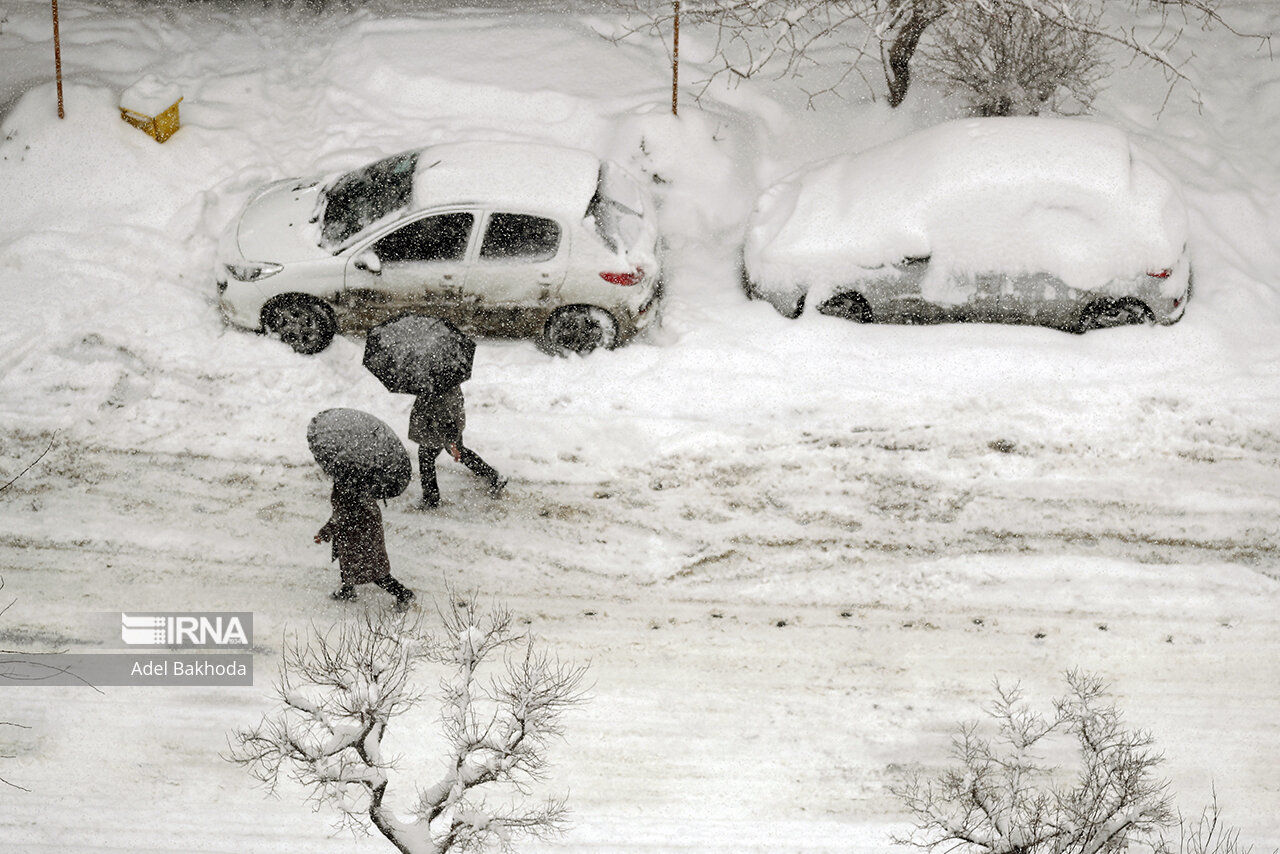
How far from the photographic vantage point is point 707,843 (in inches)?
279

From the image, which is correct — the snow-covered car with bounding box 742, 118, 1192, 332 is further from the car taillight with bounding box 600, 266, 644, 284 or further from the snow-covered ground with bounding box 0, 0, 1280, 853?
the car taillight with bounding box 600, 266, 644, 284

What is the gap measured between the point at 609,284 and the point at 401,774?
13.4ft

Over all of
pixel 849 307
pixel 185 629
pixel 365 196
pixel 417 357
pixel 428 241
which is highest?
pixel 365 196

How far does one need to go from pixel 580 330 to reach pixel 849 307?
2.27 meters

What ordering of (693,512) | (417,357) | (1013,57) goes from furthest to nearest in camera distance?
(1013,57) < (693,512) < (417,357)

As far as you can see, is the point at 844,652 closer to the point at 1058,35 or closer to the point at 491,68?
the point at 1058,35

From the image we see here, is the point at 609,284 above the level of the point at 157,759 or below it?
above

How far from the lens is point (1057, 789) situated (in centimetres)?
736

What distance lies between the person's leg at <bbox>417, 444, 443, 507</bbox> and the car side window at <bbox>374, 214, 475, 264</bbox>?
5.29 ft

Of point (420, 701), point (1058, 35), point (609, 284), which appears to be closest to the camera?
point (420, 701)

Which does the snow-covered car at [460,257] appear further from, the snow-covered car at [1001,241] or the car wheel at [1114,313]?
the car wheel at [1114,313]

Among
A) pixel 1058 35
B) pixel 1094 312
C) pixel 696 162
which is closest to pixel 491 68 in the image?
pixel 696 162

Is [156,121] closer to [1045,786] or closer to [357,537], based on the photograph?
[357,537]

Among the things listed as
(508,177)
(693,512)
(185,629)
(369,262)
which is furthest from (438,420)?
(508,177)
